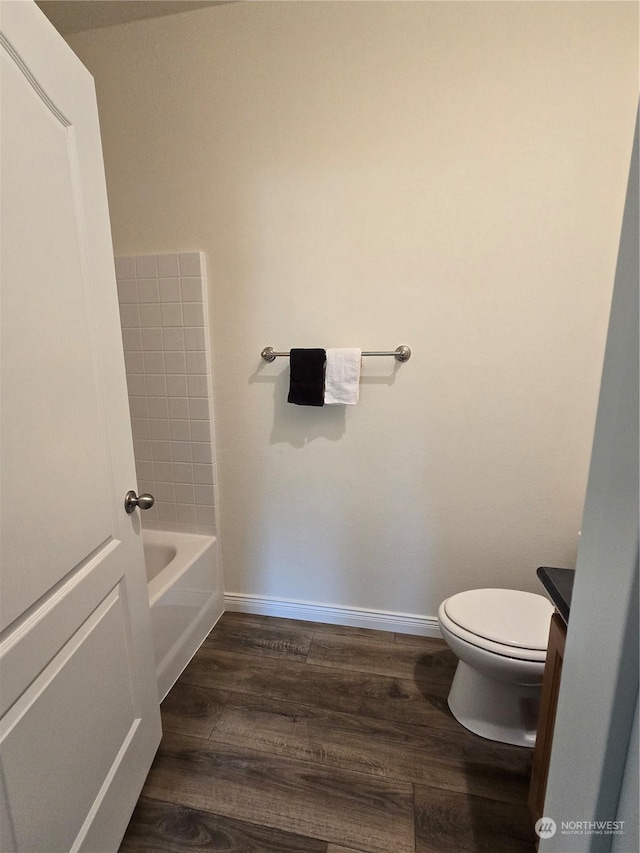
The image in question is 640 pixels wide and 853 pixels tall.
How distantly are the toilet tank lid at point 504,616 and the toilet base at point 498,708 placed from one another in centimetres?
19

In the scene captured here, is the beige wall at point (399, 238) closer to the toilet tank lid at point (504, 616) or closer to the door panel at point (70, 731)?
the toilet tank lid at point (504, 616)

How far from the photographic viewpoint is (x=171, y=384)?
1.91 m

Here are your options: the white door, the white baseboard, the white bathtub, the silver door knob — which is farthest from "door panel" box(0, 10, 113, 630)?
the white baseboard

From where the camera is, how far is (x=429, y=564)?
6.02 feet

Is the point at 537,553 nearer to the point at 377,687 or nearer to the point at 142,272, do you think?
the point at 377,687

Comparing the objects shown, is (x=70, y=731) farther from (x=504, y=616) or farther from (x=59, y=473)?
(x=504, y=616)

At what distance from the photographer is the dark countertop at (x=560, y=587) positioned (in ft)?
3.10

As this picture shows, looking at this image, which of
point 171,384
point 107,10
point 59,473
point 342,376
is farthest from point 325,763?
point 107,10

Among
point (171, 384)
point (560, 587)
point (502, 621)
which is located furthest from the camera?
point (171, 384)

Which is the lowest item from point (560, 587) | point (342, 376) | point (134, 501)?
point (560, 587)

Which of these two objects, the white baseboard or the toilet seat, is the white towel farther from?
the white baseboard

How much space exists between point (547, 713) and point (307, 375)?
1274 millimetres

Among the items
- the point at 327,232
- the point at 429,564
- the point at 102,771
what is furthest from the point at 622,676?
the point at 327,232

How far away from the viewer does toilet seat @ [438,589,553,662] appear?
126 cm
